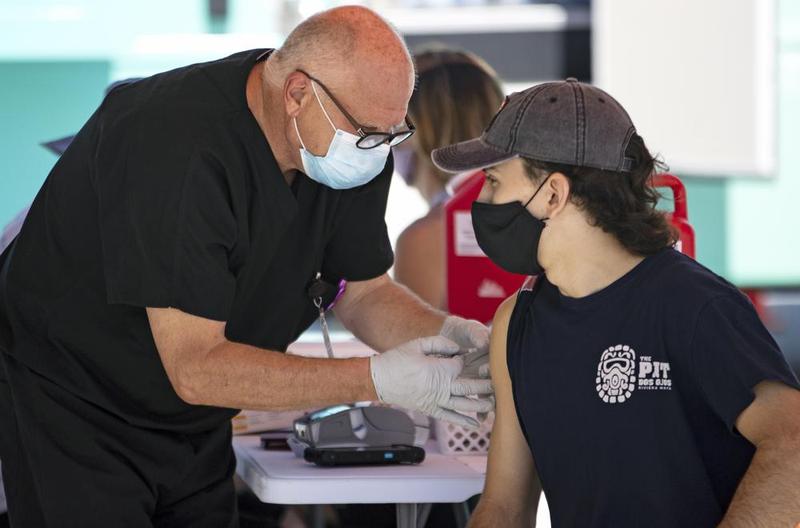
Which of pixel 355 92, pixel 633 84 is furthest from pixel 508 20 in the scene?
pixel 355 92

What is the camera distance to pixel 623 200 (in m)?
2.06

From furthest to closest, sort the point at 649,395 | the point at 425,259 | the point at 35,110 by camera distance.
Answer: the point at 35,110, the point at 425,259, the point at 649,395

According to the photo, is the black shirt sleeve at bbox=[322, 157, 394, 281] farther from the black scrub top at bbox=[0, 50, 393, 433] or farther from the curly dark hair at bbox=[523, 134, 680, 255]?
the curly dark hair at bbox=[523, 134, 680, 255]

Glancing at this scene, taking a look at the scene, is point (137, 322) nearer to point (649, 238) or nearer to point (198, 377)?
point (198, 377)

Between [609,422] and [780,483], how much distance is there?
332 mm

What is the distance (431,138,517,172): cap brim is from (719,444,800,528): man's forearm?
666mm

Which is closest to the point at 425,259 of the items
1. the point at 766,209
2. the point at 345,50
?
the point at 345,50

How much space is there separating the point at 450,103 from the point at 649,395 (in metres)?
1.51

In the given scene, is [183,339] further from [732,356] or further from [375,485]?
[732,356]

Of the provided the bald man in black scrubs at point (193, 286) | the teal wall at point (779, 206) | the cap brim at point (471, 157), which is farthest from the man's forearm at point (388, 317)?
the teal wall at point (779, 206)

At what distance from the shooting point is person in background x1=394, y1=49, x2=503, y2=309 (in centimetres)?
327

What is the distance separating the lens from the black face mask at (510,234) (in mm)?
2100

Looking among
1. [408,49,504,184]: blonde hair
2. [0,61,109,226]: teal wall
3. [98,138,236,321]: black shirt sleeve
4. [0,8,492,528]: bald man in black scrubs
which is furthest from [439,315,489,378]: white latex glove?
[0,61,109,226]: teal wall

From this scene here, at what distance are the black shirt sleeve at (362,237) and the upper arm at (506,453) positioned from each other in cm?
49
